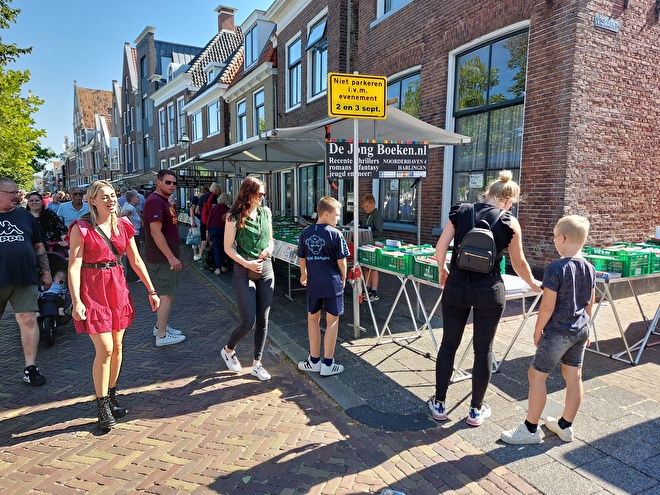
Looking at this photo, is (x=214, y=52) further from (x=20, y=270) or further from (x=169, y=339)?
(x=20, y=270)

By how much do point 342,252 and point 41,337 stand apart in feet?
12.8

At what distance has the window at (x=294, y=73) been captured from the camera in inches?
568

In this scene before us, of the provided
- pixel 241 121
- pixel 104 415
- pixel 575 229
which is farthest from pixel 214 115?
pixel 575 229

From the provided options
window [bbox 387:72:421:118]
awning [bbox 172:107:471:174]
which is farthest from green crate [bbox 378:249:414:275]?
window [bbox 387:72:421:118]

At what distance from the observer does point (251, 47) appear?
18.4 metres

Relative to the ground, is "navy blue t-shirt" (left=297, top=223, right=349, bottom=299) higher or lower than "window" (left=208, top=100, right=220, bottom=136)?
lower

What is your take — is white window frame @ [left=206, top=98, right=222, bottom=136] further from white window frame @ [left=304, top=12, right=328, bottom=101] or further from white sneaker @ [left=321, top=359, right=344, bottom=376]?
white sneaker @ [left=321, top=359, right=344, bottom=376]

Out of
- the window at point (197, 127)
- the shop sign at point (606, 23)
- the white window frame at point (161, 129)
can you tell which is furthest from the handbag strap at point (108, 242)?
the white window frame at point (161, 129)

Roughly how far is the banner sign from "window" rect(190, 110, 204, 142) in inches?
831

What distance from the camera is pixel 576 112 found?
6.18 metres

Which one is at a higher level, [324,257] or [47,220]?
[47,220]

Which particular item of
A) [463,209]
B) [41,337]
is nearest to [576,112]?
[463,209]

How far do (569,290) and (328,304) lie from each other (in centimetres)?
193

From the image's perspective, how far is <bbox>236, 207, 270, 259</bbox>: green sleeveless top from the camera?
3.80 metres
